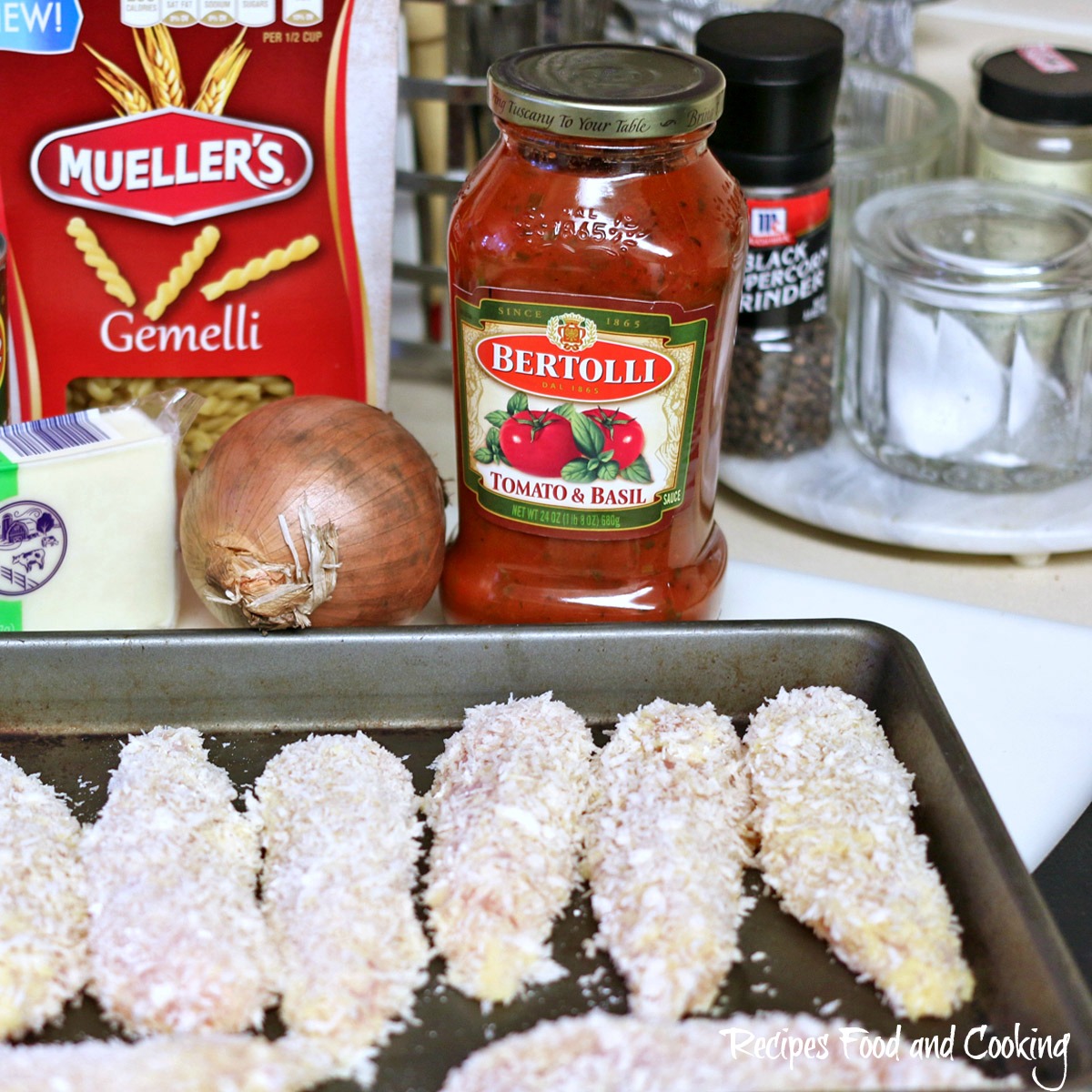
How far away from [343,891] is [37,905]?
19cm

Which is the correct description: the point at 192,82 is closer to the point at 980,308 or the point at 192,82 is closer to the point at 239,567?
the point at 239,567

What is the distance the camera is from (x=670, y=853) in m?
0.82

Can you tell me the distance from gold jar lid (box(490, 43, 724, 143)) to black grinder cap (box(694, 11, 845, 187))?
191mm

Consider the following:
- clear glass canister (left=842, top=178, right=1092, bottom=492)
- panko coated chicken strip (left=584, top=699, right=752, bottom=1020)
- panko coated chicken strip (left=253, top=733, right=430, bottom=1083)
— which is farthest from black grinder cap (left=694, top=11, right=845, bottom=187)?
panko coated chicken strip (left=253, top=733, right=430, bottom=1083)

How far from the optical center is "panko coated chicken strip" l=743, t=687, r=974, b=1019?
0.76 metres

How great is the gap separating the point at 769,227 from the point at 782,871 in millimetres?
623

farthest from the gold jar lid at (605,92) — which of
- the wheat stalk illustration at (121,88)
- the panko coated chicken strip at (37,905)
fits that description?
the panko coated chicken strip at (37,905)

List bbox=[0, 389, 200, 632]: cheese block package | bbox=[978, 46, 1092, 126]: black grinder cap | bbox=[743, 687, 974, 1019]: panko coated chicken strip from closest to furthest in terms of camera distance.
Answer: bbox=[743, 687, 974, 1019]: panko coated chicken strip → bbox=[0, 389, 200, 632]: cheese block package → bbox=[978, 46, 1092, 126]: black grinder cap

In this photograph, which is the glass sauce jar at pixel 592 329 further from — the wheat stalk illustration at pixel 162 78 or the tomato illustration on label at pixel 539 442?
the wheat stalk illustration at pixel 162 78

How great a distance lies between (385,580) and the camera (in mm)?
1010

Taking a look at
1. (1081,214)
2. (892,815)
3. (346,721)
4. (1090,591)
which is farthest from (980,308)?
(346,721)

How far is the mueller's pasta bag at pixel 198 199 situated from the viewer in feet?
3.52

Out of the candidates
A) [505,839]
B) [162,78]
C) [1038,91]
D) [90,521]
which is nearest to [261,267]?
[162,78]

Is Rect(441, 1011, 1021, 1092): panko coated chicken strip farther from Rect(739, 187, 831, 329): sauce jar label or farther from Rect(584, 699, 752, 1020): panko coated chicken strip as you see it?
Rect(739, 187, 831, 329): sauce jar label
